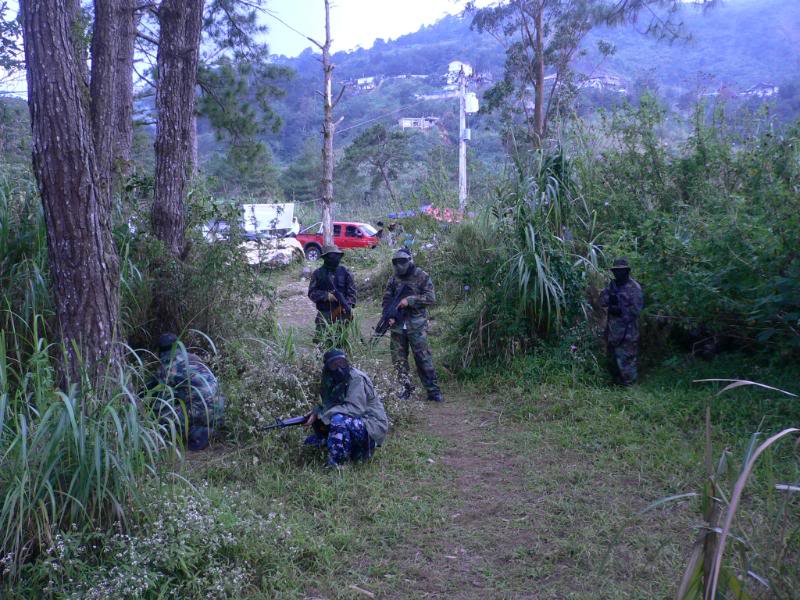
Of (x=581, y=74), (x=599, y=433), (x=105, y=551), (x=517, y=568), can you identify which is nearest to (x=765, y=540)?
(x=517, y=568)

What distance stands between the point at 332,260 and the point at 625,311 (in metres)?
3.31

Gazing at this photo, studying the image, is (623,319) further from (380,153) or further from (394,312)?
(380,153)

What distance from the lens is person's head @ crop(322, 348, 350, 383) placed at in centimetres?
577

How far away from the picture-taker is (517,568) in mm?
4203

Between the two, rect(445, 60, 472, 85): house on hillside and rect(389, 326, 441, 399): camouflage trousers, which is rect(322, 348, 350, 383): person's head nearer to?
rect(389, 326, 441, 399): camouflage trousers

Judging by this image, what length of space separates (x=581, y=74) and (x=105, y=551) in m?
22.4

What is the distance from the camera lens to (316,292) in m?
8.13

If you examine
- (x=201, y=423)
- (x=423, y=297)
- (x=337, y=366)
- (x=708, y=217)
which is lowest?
(x=201, y=423)

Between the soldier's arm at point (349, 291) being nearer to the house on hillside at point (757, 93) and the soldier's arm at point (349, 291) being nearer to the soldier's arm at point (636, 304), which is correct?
the soldier's arm at point (636, 304)

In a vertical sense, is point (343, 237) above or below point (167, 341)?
below

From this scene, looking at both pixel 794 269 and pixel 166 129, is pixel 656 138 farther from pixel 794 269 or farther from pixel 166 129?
pixel 166 129

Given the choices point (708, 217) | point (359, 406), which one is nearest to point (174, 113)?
point (359, 406)

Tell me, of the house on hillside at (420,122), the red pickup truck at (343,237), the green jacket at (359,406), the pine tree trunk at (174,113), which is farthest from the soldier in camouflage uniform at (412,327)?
the house on hillside at (420,122)

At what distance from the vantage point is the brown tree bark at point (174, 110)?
7.37 metres
